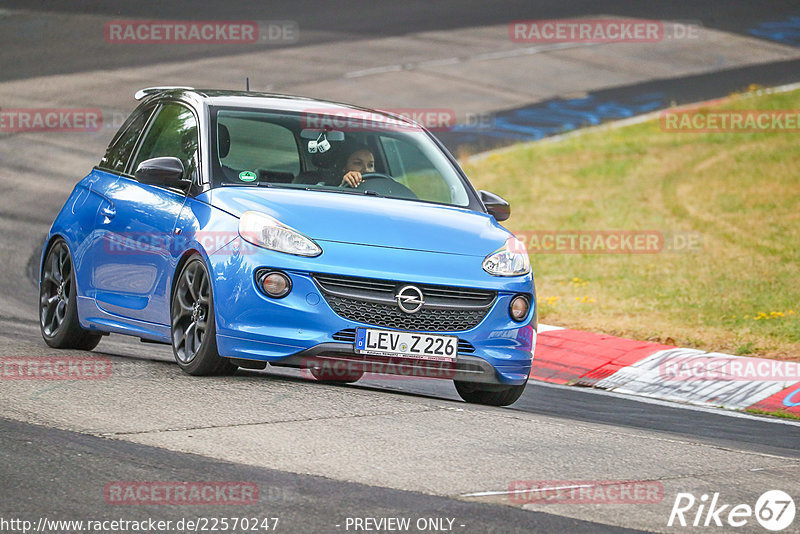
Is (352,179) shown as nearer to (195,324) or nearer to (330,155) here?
(330,155)

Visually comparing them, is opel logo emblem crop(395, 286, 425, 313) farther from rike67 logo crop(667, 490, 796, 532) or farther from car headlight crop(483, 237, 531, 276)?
rike67 logo crop(667, 490, 796, 532)

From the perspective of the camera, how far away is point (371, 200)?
827 cm

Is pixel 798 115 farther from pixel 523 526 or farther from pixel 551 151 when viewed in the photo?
pixel 523 526

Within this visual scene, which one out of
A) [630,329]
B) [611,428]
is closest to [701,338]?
[630,329]

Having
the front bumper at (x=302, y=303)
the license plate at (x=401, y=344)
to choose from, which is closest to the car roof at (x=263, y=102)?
the front bumper at (x=302, y=303)

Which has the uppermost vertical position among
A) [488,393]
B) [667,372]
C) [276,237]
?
[276,237]

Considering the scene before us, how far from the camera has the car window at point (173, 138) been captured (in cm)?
859

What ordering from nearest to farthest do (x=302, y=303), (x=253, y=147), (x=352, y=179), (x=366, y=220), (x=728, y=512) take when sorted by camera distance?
(x=728, y=512) < (x=302, y=303) < (x=366, y=220) < (x=253, y=147) < (x=352, y=179)

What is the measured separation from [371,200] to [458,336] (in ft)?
3.71

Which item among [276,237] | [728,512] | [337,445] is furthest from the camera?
[276,237]

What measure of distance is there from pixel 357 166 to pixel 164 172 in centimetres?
134

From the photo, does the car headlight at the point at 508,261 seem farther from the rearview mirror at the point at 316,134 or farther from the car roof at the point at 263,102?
the car roof at the point at 263,102

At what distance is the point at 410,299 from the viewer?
7555mm

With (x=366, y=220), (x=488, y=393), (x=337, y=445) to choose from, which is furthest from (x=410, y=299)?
(x=337, y=445)
